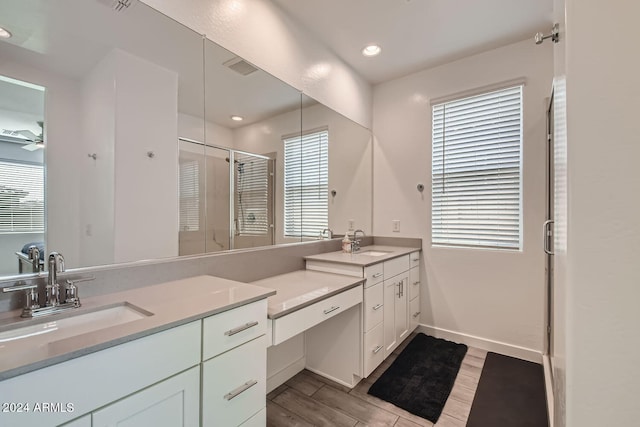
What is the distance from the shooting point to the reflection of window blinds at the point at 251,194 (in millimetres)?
1858

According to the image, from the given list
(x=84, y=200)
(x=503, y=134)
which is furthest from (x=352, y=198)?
(x=84, y=200)

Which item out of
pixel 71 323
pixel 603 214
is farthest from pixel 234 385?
pixel 603 214

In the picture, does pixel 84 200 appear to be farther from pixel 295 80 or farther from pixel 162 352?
pixel 295 80

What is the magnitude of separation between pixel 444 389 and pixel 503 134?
2.14 m

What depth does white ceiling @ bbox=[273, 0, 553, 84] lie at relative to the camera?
1.98 meters

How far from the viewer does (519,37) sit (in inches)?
91.9

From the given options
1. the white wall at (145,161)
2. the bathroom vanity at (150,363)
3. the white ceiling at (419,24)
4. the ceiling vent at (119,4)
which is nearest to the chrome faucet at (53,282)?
the bathroom vanity at (150,363)

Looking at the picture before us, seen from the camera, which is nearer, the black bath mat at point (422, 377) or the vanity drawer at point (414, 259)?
the black bath mat at point (422, 377)

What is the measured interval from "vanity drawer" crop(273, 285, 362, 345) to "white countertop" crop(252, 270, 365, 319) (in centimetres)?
3

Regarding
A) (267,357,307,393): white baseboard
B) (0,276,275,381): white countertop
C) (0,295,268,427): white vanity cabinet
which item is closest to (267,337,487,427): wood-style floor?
(267,357,307,393): white baseboard

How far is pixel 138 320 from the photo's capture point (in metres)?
0.91

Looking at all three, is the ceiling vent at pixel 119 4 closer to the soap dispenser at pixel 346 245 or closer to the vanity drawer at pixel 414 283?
the soap dispenser at pixel 346 245

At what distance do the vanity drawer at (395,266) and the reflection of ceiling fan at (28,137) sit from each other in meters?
2.09

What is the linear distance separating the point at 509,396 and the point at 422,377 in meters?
0.56
